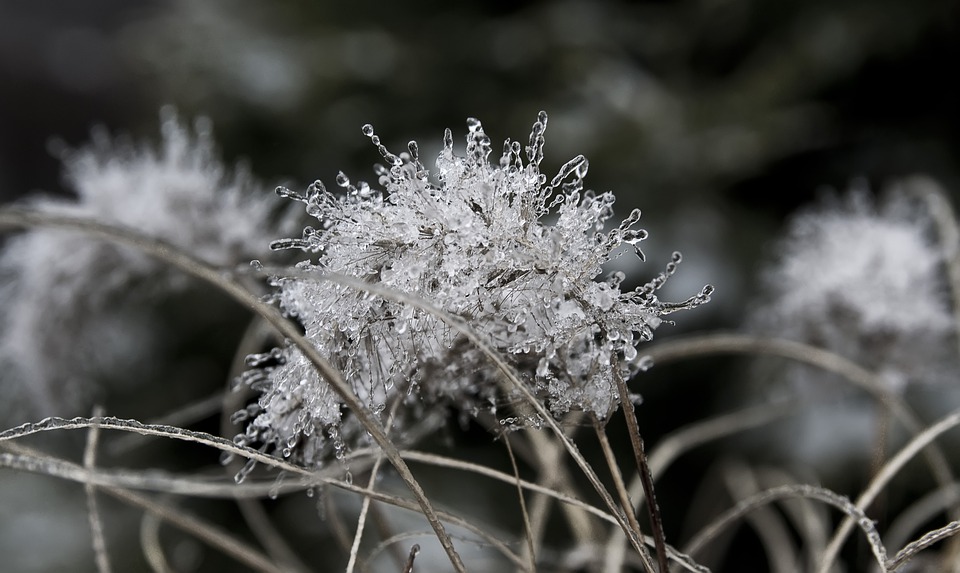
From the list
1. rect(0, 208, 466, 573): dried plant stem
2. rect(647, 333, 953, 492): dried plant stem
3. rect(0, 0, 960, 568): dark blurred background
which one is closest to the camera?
rect(0, 208, 466, 573): dried plant stem

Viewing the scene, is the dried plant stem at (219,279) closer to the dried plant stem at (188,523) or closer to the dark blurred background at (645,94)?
the dried plant stem at (188,523)

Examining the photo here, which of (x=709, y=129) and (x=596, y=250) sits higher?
(x=709, y=129)

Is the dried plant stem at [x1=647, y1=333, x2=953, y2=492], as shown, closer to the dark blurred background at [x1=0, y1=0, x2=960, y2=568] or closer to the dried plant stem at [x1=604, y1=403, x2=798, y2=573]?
the dried plant stem at [x1=604, y1=403, x2=798, y2=573]

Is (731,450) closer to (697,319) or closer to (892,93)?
(697,319)

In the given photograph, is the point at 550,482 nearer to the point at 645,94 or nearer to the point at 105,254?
the point at 105,254

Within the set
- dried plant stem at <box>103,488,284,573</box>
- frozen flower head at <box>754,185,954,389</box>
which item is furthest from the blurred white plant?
frozen flower head at <box>754,185,954,389</box>

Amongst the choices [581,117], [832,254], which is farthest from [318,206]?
[581,117]
